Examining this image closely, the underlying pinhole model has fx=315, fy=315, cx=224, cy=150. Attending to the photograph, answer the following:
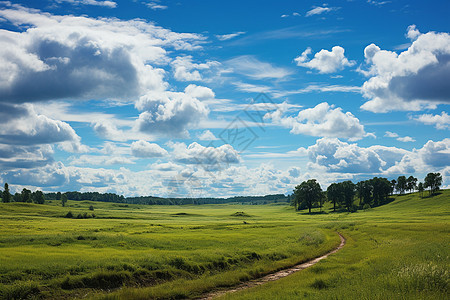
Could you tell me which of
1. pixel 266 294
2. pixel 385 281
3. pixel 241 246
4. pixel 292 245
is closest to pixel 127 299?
pixel 266 294

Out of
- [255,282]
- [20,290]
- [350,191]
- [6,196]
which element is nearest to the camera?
[20,290]

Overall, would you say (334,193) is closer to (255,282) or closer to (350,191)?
(350,191)

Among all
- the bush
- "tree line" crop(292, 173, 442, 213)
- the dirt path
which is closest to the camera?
the bush

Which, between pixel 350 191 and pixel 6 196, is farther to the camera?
pixel 6 196

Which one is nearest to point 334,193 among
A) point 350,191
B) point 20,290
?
point 350,191

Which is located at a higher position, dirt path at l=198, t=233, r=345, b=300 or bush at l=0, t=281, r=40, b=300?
bush at l=0, t=281, r=40, b=300

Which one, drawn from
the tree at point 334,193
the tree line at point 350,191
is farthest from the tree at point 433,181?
the tree at point 334,193

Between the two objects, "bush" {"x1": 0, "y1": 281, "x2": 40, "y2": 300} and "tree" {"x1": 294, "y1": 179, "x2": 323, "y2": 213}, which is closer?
"bush" {"x1": 0, "y1": 281, "x2": 40, "y2": 300}

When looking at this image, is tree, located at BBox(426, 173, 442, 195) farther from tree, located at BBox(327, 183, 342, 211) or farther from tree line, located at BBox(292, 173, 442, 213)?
tree, located at BBox(327, 183, 342, 211)

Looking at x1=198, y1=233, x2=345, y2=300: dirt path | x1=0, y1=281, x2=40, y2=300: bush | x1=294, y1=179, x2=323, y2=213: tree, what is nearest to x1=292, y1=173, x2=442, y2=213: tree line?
x1=294, y1=179, x2=323, y2=213: tree

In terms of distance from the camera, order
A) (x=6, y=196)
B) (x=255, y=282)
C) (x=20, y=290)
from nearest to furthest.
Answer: (x=20, y=290) → (x=255, y=282) → (x=6, y=196)

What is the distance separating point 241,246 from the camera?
150ft

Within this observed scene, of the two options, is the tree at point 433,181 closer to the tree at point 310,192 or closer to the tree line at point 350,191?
the tree line at point 350,191

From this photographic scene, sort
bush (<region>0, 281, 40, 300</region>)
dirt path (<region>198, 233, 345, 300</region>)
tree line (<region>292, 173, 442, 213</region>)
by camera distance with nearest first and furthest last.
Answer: bush (<region>0, 281, 40, 300</region>), dirt path (<region>198, 233, 345, 300</region>), tree line (<region>292, 173, 442, 213</region>)
